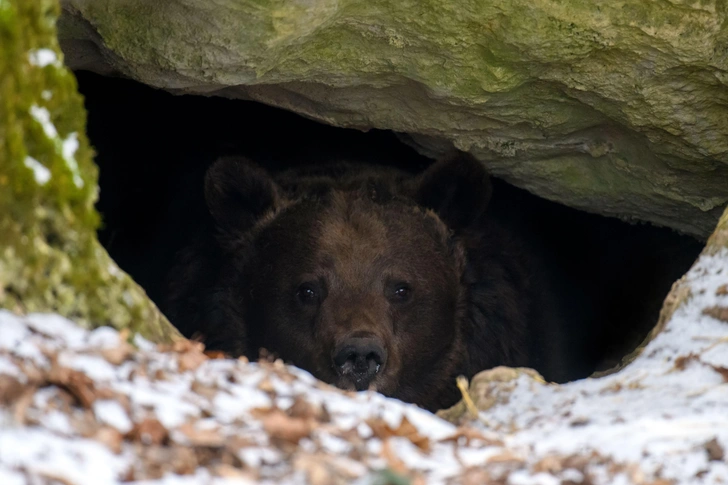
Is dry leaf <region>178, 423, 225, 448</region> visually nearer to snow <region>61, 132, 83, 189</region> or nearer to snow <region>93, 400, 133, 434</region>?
snow <region>93, 400, 133, 434</region>

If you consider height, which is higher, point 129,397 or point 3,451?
point 129,397

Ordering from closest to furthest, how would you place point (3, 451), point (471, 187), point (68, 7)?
1. point (3, 451)
2. point (68, 7)
3. point (471, 187)

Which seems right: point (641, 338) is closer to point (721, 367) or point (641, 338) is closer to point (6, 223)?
point (721, 367)

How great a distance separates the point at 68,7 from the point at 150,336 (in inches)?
79.1

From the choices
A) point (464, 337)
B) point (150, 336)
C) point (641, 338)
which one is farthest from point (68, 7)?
point (641, 338)

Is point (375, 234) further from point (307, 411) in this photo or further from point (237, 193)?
point (307, 411)

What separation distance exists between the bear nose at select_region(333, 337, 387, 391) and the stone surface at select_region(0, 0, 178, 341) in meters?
1.83

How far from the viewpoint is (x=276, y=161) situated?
730cm

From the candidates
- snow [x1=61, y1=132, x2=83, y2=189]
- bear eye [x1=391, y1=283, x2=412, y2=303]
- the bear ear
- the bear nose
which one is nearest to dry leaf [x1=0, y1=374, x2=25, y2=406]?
snow [x1=61, y1=132, x2=83, y2=189]

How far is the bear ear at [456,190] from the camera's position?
587 centimetres

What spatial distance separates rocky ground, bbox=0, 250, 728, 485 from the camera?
243 centimetres

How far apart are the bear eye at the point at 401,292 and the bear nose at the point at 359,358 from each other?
713mm

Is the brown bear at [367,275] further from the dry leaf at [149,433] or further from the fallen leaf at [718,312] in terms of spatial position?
the dry leaf at [149,433]

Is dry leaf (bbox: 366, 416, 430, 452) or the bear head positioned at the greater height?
the bear head
